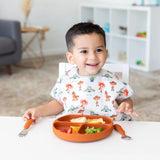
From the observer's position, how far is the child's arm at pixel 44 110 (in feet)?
3.54

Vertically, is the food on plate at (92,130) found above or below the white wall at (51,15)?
above

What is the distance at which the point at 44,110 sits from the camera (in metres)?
1.17

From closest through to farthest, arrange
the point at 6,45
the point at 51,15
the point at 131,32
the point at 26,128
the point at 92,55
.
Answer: the point at 26,128 < the point at 92,55 < the point at 6,45 < the point at 131,32 < the point at 51,15

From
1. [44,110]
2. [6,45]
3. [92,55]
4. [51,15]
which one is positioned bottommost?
[6,45]

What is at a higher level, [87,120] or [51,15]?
[87,120]

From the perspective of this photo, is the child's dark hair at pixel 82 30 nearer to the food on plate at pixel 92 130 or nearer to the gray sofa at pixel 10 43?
the food on plate at pixel 92 130

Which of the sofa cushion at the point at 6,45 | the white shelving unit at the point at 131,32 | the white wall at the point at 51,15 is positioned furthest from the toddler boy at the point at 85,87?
the white wall at the point at 51,15

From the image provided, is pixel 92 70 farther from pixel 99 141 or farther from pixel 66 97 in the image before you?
pixel 99 141

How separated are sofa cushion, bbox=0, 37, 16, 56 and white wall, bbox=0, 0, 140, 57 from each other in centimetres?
108

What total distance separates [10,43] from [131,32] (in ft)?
5.38

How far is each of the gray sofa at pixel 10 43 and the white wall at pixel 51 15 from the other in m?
0.79

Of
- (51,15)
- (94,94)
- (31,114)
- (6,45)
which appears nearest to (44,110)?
(31,114)

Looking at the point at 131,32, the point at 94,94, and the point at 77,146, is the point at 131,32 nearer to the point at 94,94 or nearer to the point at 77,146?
the point at 94,94

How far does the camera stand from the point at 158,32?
4.03 meters
